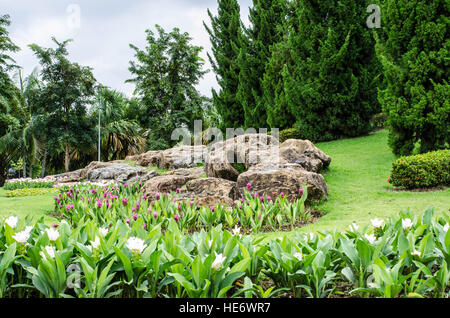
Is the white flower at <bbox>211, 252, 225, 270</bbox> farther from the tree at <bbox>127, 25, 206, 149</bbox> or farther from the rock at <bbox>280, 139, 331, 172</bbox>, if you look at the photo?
the tree at <bbox>127, 25, 206, 149</bbox>

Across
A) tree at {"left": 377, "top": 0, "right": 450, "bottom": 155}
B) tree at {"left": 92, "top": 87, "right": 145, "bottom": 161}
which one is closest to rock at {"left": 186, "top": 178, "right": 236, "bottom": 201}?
tree at {"left": 377, "top": 0, "right": 450, "bottom": 155}

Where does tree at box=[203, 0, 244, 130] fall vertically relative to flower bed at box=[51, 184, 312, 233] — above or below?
above

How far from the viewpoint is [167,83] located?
88.2ft

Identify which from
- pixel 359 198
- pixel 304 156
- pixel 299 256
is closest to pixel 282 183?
pixel 359 198

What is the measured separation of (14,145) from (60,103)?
4434mm

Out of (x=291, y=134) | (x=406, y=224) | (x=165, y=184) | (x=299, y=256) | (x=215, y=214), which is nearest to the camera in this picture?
(x=299, y=256)

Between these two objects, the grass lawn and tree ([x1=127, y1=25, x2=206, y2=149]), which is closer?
the grass lawn

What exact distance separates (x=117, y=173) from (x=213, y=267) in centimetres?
1267

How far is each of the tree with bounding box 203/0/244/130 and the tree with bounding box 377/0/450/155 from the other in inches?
480

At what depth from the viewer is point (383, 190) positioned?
839cm

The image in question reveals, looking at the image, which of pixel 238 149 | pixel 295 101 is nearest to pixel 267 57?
pixel 295 101

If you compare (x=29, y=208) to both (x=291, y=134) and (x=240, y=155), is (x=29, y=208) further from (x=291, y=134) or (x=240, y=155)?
(x=291, y=134)

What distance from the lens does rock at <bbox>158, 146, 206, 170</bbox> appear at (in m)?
15.1
